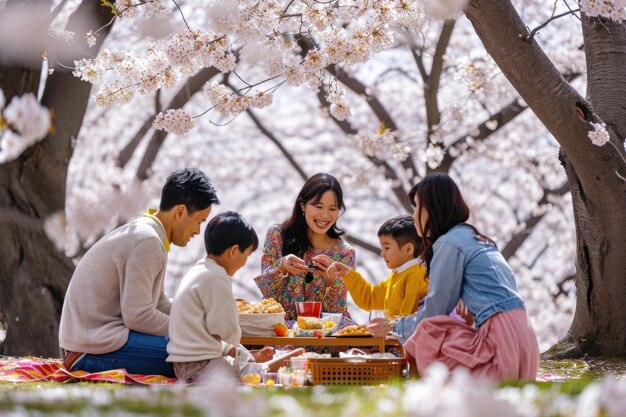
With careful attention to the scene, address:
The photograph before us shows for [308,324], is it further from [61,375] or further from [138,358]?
[61,375]

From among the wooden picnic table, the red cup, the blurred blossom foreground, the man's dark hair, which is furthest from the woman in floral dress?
the blurred blossom foreground

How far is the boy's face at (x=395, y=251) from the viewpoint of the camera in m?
5.18

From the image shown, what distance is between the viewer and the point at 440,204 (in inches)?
165

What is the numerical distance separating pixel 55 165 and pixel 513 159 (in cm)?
695

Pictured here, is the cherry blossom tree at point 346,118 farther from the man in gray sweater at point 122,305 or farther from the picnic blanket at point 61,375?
the picnic blanket at point 61,375

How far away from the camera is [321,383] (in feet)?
13.0

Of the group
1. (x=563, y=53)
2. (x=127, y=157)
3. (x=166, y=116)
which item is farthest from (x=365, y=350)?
(x=563, y=53)

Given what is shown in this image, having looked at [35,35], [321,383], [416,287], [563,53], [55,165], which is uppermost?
[563,53]

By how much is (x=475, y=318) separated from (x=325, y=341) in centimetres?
91

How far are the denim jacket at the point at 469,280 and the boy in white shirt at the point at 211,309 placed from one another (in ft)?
2.99

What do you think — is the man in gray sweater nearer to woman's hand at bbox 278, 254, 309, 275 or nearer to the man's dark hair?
the man's dark hair

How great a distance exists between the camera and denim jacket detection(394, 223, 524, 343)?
3.97 m

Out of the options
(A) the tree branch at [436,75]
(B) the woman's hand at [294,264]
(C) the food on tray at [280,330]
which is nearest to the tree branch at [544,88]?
(B) the woman's hand at [294,264]

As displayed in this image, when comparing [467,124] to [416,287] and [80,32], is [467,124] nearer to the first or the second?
[80,32]
